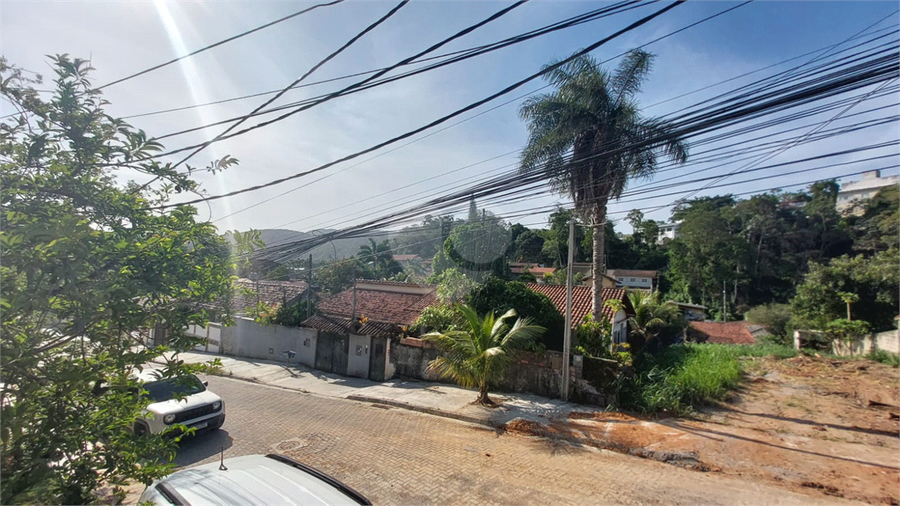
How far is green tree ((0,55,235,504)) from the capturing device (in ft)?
8.13

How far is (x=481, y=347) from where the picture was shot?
36.1 ft

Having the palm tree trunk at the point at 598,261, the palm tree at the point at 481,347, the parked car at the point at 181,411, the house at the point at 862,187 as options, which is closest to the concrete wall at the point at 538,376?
the palm tree at the point at 481,347

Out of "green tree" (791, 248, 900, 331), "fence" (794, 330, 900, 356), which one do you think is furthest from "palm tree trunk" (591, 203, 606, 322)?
"green tree" (791, 248, 900, 331)

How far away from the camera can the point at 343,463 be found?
282 inches

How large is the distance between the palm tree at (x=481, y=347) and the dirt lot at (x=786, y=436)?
181 centimetres

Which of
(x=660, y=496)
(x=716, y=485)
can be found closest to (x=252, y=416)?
(x=660, y=496)

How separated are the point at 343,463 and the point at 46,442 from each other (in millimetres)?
5206

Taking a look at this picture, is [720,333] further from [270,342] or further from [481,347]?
[270,342]

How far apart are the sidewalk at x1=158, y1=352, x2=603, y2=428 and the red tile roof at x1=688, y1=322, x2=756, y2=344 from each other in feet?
71.2

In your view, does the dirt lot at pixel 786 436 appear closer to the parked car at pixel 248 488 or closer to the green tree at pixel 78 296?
the parked car at pixel 248 488

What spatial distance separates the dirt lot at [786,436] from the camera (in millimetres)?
6727

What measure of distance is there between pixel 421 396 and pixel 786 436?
28.7 feet

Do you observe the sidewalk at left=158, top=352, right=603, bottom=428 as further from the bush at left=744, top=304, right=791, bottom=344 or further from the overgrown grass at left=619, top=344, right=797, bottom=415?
the bush at left=744, top=304, right=791, bottom=344

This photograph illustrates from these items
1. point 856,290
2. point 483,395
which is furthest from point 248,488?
point 856,290
